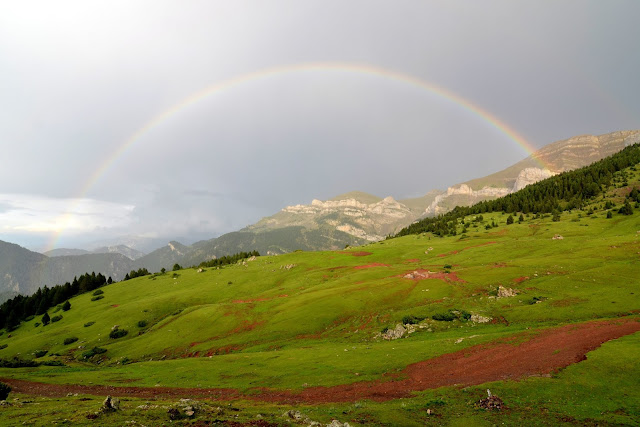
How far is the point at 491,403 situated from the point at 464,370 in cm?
1103

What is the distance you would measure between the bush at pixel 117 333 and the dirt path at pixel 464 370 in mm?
39389

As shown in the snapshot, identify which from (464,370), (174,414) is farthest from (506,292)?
(174,414)

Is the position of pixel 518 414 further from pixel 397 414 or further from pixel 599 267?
pixel 599 267

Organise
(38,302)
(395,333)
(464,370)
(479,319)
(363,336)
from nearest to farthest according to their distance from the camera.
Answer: (464,370), (479,319), (395,333), (363,336), (38,302)

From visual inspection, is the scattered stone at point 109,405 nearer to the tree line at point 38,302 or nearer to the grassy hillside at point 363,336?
the grassy hillside at point 363,336

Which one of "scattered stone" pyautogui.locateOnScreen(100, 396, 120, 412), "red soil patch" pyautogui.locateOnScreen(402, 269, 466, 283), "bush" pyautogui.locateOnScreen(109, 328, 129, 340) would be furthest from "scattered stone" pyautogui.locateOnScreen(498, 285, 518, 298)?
"bush" pyautogui.locateOnScreen(109, 328, 129, 340)

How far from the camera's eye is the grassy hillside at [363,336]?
22484 mm

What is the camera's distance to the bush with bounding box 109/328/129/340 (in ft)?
255

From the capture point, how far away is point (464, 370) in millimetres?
32625

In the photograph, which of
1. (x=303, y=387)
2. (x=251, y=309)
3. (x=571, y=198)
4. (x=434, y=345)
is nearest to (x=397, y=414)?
(x=303, y=387)

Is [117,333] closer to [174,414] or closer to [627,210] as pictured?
[174,414]

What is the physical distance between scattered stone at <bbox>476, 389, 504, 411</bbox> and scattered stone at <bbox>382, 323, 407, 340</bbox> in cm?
3029

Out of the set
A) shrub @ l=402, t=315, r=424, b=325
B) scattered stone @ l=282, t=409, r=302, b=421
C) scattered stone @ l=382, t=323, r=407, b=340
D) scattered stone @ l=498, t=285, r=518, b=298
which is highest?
scattered stone @ l=282, t=409, r=302, b=421

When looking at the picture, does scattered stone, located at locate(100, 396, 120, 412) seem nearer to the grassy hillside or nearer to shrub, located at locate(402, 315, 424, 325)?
the grassy hillside
